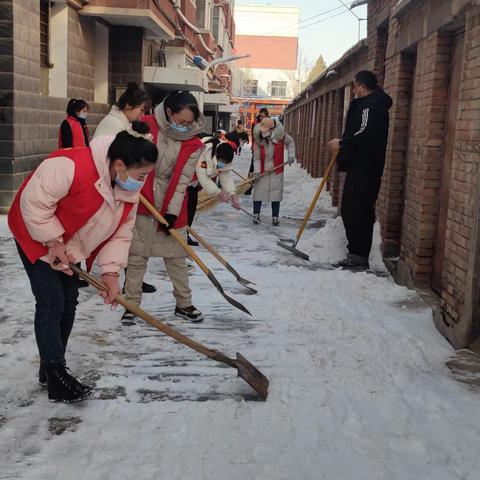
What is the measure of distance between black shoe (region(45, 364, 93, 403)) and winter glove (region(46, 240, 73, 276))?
22.2 inches

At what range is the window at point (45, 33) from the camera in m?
11.0

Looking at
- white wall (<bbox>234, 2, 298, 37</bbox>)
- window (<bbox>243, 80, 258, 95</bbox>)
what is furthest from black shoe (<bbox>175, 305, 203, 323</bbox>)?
white wall (<bbox>234, 2, 298, 37</bbox>)

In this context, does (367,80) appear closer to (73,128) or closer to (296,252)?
(296,252)

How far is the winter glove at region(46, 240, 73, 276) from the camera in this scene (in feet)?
10.4

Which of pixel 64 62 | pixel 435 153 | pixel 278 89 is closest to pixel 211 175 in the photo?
pixel 435 153

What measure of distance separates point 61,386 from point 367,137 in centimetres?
437

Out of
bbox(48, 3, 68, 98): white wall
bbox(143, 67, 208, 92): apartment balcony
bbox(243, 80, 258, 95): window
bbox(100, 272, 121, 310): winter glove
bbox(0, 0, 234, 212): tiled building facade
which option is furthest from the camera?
bbox(243, 80, 258, 95): window

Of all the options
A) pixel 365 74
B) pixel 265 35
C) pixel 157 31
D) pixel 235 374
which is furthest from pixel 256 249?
pixel 265 35

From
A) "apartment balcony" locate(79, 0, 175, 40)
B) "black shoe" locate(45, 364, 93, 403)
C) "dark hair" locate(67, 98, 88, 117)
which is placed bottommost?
"black shoe" locate(45, 364, 93, 403)

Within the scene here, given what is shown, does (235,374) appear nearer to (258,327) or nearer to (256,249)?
(258,327)

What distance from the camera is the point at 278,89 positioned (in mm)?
83062

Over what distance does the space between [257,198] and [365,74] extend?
12.8 ft

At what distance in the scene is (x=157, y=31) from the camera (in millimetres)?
14930

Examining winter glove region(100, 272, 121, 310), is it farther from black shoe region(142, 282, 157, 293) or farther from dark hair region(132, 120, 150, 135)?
black shoe region(142, 282, 157, 293)
